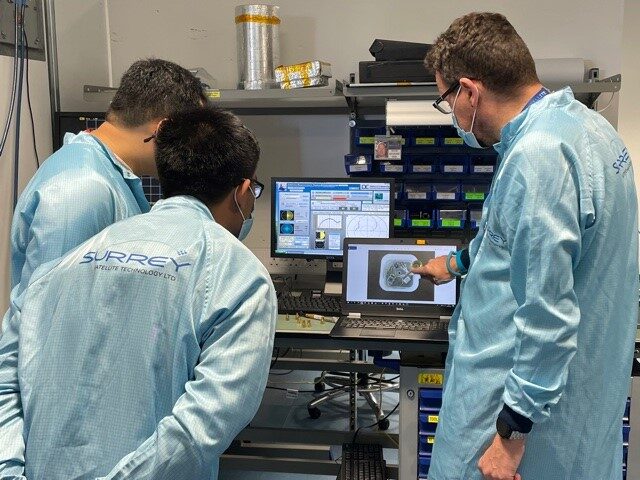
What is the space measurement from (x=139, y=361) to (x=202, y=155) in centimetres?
36

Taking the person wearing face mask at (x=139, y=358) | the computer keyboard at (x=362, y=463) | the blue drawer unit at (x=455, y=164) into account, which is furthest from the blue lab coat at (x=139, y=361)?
the blue drawer unit at (x=455, y=164)

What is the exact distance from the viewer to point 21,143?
2.68m

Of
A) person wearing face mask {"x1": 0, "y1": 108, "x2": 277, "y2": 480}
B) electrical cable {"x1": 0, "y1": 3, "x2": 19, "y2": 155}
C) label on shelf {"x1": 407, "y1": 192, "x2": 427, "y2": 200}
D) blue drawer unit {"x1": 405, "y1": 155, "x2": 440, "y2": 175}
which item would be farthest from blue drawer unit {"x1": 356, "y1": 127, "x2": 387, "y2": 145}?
person wearing face mask {"x1": 0, "y1": 108, "x2": 277, "y2": 480}

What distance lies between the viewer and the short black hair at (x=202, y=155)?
3.59 ft

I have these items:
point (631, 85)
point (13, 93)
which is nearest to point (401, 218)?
point (631, 85)

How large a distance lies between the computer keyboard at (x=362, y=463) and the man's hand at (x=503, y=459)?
4.00ft

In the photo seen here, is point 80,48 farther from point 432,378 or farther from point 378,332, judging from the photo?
point 432,378

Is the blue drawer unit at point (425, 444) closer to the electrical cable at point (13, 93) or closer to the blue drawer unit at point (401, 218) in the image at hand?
the blue drawer unit at point (401, 218)

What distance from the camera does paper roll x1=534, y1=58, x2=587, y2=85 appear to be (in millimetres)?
2695

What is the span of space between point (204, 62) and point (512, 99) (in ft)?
6.95

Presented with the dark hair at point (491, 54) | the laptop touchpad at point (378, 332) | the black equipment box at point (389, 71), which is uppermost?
the black equipment box at point (389, 71)

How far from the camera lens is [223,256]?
3.31 feet

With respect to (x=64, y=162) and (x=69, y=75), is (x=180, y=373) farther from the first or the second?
(x=69, y=75)

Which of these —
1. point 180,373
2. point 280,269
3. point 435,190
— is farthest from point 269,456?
point 180,373
